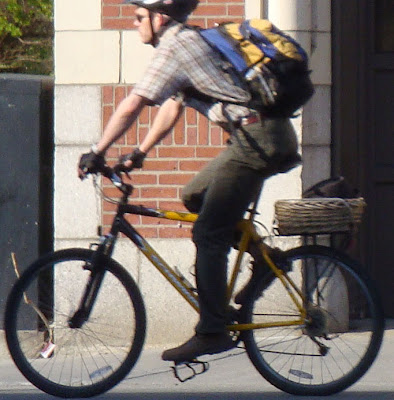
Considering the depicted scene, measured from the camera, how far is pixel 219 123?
469cm

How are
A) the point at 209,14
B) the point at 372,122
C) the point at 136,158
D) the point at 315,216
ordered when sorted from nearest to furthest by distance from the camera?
1. the point at 136,158
2. the point at 315,216
3. the point at 209,14
4. the point at 372,122

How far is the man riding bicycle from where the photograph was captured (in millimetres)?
4508

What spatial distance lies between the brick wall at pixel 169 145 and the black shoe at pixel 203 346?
6.61ft

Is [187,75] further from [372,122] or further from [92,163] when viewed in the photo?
[372,122]

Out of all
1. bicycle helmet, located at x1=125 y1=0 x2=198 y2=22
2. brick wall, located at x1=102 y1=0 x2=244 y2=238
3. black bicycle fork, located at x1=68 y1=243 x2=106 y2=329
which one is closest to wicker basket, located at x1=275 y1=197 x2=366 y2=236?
black bicycle fork, located at x1=68 y1=243 x2=106 y2=329

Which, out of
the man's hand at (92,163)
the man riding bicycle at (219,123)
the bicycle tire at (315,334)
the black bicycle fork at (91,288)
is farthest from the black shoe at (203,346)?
the man's hand at (92,163)

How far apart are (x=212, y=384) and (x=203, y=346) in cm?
90

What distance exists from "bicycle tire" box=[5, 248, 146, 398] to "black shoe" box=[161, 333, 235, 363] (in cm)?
21

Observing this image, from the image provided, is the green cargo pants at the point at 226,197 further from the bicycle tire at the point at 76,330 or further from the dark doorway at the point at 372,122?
the dark doorway at the point at 372,122

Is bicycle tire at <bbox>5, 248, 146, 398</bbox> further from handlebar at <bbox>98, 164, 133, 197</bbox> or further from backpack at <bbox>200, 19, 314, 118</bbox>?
backpack at <bbox>200, 19, 314, 118</bbox>

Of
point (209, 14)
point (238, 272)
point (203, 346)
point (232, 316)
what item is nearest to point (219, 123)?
point (238, 272)

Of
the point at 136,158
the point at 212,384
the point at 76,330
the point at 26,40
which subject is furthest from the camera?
the point at 26,40

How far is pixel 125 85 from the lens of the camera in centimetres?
669

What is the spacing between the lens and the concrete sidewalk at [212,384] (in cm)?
513
